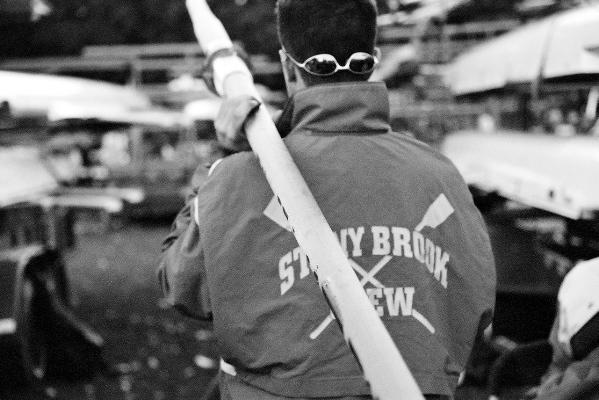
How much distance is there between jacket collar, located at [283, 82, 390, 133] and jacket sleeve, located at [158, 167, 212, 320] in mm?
348

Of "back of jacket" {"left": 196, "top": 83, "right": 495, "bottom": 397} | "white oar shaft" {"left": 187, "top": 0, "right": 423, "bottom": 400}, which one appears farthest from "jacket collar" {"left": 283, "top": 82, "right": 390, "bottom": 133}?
"white oar shaft" {"left": 187, "top": 0, "right": 423, "bottom": 400}

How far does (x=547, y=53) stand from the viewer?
17.3 ft

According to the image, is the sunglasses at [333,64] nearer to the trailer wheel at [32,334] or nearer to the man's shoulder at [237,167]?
the man's shoulder at [237,167]

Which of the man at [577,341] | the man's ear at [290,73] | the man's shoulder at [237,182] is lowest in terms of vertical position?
the man at [577,341]

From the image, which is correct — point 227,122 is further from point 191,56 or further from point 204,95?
point 191,56

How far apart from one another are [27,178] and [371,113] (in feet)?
14.6

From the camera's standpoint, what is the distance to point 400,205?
177 centimetres

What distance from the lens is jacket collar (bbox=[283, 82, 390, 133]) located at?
5.98ft

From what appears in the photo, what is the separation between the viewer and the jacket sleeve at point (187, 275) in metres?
1.75

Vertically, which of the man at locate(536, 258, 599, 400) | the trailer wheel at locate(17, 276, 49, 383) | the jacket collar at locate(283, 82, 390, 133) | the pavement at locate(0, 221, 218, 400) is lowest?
the pavement at locate(0, 221, 218, 400)

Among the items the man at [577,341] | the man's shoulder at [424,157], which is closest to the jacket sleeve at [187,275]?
the man's shoulder at [424,157]

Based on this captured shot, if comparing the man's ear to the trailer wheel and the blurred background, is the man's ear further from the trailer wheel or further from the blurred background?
the trailer wheel

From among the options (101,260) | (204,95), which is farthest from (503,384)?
(204,95)

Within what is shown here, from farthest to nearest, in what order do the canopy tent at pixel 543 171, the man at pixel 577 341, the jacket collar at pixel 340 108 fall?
the canopy tent at pixel 543 171
the man at pixel 577 341
the jacket collar at pixel 340 108
